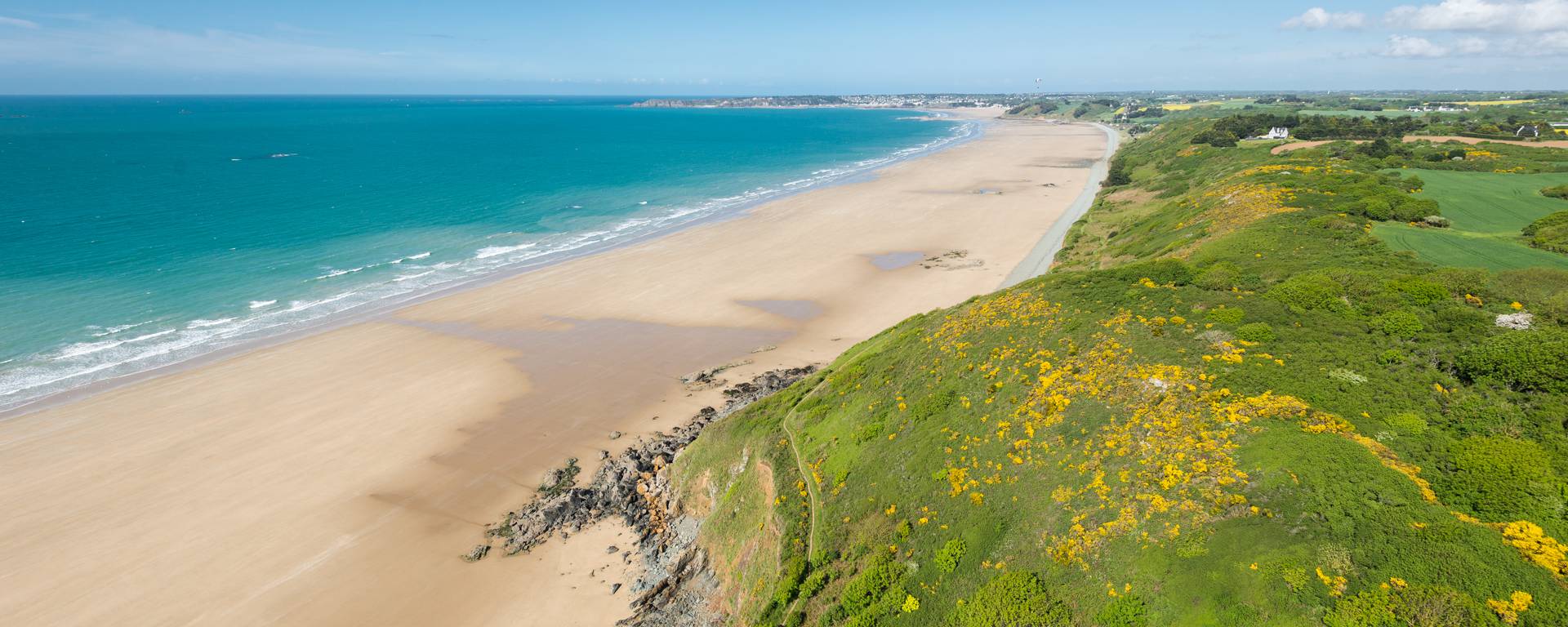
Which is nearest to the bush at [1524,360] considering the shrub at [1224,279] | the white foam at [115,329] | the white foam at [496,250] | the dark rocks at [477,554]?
the shrub at [1224,279]

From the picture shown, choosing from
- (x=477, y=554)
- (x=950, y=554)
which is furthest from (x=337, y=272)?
(x=950, y=554)

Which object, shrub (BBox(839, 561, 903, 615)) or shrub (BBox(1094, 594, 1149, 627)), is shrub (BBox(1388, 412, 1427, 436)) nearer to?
shrub (BBox(1094, 594, 1149, 627))

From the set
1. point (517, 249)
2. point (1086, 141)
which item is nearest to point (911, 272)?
point (517, 249)

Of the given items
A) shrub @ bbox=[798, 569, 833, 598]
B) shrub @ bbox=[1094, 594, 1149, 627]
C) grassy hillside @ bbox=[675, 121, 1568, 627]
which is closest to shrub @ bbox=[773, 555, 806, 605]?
grassy hillside @ bbox=[675, 121, 1568, 627]

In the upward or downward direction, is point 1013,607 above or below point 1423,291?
below

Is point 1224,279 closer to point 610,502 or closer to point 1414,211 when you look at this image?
point 1414,211

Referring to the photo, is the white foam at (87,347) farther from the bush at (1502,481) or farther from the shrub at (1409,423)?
the bush at (1502,481)
